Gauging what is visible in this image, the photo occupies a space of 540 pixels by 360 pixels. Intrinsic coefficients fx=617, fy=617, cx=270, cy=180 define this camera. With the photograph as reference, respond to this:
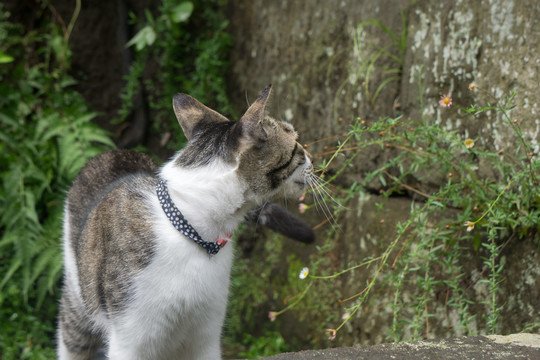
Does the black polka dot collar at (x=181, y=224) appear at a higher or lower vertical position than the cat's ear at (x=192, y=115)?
lower

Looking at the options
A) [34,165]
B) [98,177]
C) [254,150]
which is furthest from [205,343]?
[34,165]

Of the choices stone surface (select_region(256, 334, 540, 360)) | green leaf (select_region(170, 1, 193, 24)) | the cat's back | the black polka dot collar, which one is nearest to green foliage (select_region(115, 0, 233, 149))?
green leaf (select_region(170, 1, 193, 24))

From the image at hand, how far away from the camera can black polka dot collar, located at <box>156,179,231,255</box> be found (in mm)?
2145

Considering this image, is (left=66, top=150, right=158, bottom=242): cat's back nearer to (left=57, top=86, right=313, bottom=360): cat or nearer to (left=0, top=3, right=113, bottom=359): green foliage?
(left=57, top=86, right=313, bottom=360): cat

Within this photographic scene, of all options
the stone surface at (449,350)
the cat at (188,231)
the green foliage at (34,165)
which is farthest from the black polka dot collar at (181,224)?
the green foliage at (34,165)

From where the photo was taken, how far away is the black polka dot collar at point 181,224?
7.04 ft

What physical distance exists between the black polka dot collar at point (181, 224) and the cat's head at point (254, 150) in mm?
139

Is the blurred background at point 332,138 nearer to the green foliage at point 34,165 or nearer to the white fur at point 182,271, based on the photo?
the green foliage at point 34,165

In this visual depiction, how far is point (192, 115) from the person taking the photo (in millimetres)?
2406

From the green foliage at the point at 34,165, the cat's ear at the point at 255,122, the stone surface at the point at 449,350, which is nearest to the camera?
the stone surface at the point at 449,350

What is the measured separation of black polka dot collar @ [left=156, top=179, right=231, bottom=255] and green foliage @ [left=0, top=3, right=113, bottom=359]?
77.5 inches

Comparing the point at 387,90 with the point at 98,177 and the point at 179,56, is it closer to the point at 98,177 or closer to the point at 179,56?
the point at 98,177

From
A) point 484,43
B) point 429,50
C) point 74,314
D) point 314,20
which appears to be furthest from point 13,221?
point 484,43

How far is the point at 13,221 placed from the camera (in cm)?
395
